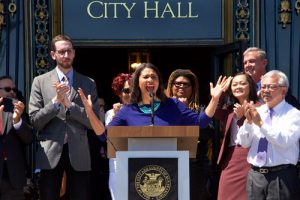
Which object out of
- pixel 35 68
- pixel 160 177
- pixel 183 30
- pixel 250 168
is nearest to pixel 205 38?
pixel 183 30

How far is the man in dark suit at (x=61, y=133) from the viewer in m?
7.36

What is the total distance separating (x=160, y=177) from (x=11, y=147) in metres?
2.47

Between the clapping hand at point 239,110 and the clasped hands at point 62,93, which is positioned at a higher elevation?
the clasped hands at point 62,93

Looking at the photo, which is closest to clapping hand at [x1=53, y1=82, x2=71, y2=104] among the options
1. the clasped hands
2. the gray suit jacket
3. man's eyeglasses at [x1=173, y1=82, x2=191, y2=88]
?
the clasped hands

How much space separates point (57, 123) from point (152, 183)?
6.82 ft

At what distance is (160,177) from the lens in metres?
5.63

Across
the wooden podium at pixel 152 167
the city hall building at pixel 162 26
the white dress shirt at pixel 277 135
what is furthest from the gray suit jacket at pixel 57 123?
the city hall building at pixel 162 26

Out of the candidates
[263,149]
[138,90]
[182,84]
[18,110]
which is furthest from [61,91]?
[263,149]

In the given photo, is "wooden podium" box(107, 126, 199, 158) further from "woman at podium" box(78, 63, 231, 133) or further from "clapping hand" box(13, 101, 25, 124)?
"clapping hand" box(13, 101, 25, 124)

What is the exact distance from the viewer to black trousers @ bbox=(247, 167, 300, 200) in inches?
270

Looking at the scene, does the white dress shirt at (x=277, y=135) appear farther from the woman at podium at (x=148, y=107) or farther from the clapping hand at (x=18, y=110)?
the clapping hand at (x=18, y=110)

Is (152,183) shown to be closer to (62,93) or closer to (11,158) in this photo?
(62,93)

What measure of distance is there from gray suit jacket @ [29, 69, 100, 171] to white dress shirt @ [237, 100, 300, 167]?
1455mm

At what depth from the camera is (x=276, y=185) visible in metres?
6.86
